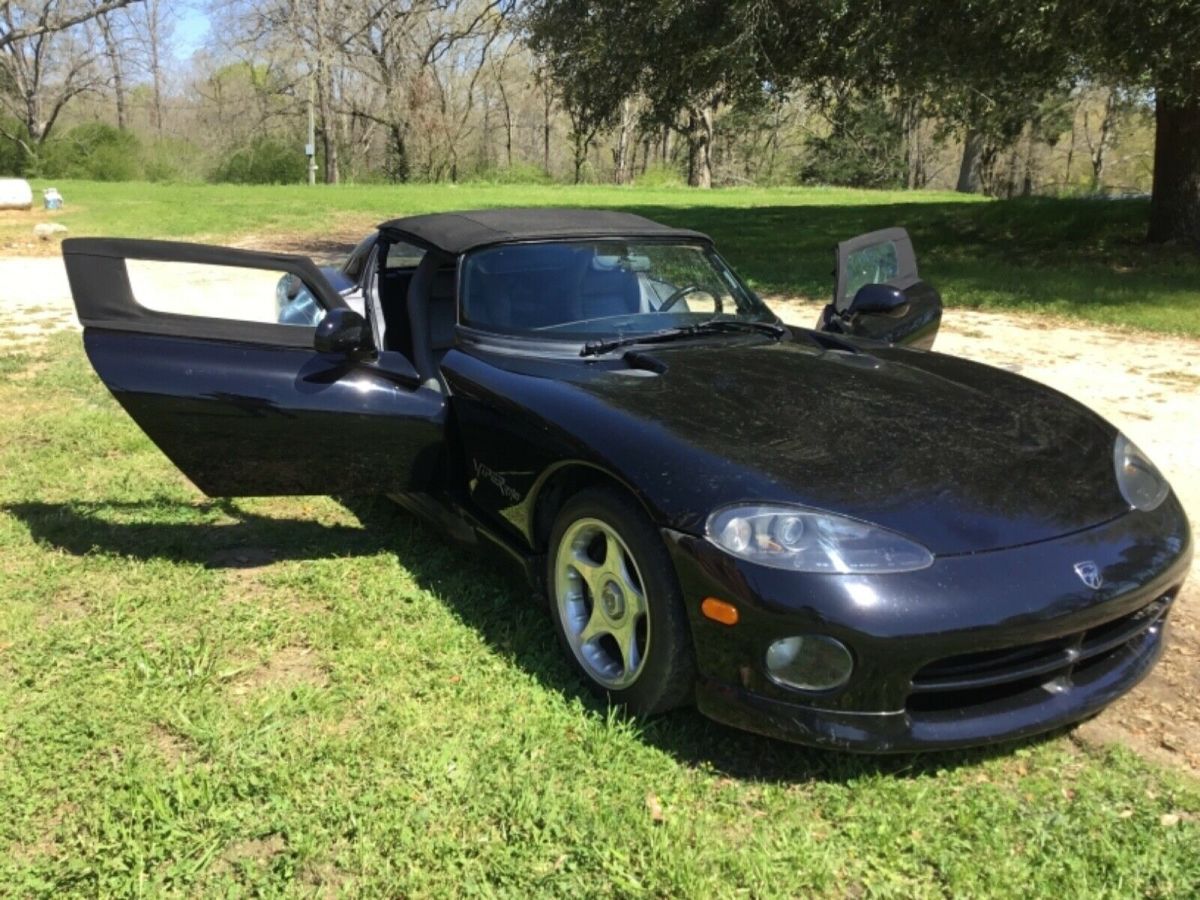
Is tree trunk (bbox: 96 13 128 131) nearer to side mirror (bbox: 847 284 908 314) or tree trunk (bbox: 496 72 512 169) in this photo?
tree trunk (bbox: 496 72 512 169)

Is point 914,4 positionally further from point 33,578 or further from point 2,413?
point 33,578

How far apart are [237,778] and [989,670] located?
6.29ft

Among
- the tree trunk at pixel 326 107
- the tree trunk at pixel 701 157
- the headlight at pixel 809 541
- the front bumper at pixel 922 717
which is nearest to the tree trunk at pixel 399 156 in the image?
the tree trunk at pixel 326 107

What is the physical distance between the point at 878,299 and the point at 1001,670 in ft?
7.13

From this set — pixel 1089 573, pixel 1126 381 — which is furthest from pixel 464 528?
pixel 1126 381

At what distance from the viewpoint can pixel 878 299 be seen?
13.7ft

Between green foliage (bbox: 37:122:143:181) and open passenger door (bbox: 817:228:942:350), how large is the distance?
38152 mm

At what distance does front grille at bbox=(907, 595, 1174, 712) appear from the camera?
2320 mm

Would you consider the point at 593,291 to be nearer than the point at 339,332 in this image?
No

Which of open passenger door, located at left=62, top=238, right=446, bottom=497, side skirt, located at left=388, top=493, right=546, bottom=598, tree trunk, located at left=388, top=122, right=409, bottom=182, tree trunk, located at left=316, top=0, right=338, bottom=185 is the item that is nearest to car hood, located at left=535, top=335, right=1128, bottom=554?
side skirt, located at left=388, top=493, right=546, bottom=598

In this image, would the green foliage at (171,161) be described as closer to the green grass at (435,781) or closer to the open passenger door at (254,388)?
the open passenger door at (254,388)

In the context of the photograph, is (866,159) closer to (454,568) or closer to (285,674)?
(454,568)

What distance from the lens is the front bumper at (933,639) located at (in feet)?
7.34

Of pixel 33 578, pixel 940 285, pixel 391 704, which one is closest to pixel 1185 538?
pixel 391 704
